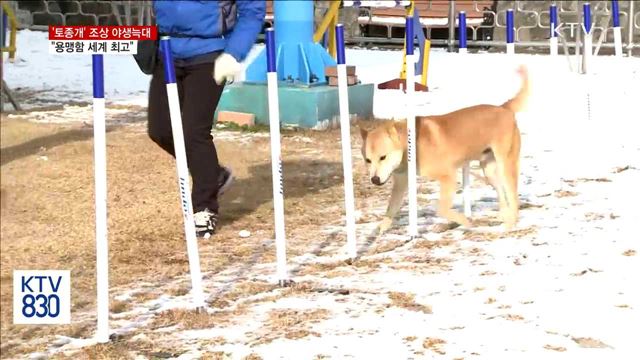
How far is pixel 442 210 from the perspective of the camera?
4.89 m

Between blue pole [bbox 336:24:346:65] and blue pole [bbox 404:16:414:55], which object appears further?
blue pole [bbox 404:16:414:55]

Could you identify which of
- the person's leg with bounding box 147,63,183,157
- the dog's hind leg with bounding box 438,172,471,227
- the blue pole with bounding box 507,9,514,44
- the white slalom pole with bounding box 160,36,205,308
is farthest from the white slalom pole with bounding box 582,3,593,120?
the white slalom pole with bounding box 160,36,205,308

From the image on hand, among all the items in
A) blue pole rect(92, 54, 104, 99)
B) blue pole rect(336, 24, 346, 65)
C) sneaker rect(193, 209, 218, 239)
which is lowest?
sneaker rect(193, 209, 218, 239)

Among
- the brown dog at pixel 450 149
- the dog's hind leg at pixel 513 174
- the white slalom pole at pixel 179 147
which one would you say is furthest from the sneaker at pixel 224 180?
the white slalom pole at pixel 179 147

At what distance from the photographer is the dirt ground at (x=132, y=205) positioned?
6.27 feet

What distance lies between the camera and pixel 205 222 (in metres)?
4.88

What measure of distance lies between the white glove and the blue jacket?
0.07 metres

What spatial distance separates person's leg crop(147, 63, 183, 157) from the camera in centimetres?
465

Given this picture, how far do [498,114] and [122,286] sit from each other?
7.03 feet

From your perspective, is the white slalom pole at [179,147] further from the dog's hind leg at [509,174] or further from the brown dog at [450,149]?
the dog's hind leg at [509,174]

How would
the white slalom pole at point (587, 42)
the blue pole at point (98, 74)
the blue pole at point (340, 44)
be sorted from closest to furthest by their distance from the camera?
the blue pole at point (98, 74) < the blue pole at point (340, 44) < the white slalom pole at point (587, 42)

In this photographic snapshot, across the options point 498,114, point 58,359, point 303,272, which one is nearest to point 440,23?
point 498,114

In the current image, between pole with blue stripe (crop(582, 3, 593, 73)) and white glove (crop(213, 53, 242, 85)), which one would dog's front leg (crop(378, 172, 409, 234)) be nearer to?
white glove (crop(213, 53, 242, 85))

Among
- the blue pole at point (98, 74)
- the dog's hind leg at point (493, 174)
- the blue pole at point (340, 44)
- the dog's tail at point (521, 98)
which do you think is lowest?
the dog's hind leg at point (493, 174)
